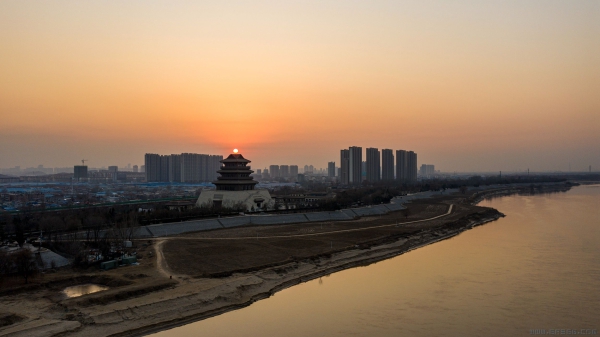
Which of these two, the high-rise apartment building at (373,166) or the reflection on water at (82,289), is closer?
the reflection on water at (82,289)

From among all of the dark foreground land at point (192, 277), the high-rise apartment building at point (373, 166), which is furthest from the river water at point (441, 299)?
the high-rise apartment building at point (373, 166)

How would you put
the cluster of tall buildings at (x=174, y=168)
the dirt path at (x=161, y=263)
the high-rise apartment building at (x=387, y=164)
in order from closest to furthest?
the dirt path at (x=161, y=263)
the cluster of tall buildings at (x=174, y=168)
the high-rise apartment building at (x=387, y=164)

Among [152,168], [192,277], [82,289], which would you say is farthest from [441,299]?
[152,168]

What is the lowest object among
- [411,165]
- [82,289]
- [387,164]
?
[82,289]

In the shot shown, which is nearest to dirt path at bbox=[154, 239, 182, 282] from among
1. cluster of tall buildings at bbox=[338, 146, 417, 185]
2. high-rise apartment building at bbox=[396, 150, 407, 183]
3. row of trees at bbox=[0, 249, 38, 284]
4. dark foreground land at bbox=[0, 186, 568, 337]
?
dark foreground land at bbox=[0, 186, 568, 337]

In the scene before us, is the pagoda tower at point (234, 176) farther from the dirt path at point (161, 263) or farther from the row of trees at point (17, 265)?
the row of trees at point (17, 265)

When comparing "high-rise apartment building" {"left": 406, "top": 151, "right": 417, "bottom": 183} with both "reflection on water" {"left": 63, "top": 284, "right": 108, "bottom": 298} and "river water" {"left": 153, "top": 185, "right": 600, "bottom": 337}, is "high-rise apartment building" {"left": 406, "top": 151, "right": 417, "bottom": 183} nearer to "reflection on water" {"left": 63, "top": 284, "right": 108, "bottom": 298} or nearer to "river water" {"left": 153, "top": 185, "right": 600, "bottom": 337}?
"river water" {"left": 153, "top": 185, "right": 600, "bottom": 337}

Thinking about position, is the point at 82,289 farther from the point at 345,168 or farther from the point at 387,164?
the point at 387,164

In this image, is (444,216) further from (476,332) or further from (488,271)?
(476,332)
